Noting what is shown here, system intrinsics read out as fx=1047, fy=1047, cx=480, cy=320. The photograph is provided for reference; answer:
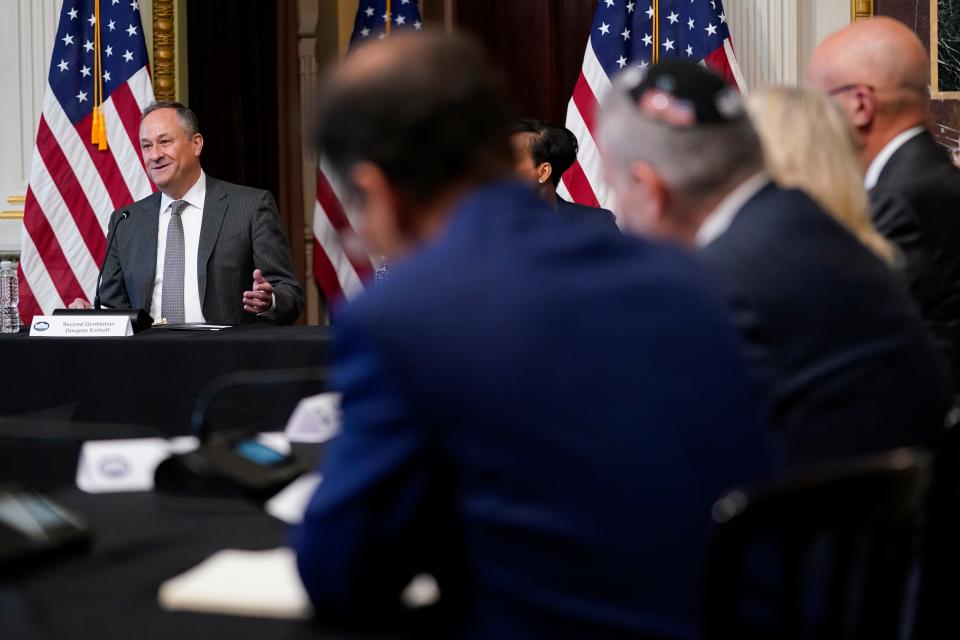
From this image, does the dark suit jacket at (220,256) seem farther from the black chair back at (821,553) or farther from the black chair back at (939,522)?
the black chair back at (821,553)

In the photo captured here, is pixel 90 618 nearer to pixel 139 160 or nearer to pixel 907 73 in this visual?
pixel 907 73

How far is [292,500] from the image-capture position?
1474mm

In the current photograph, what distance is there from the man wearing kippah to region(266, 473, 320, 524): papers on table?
1.96 ft

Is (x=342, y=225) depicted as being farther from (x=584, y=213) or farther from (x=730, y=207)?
(x=730, y=207)

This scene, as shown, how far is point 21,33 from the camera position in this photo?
5.58m

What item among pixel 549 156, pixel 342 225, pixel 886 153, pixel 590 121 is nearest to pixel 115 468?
pixel 886 153

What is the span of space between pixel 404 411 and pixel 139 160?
15.1 ft

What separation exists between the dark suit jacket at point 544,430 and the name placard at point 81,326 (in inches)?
101

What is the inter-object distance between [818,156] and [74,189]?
4.23 metres

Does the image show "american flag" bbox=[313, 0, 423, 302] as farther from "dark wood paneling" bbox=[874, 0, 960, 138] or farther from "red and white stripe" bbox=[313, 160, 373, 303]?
"dark wood paneling" bbox=[874, 0, 960, 138]

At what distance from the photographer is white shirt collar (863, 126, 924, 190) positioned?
2.51 meters

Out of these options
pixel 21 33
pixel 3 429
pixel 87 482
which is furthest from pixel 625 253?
pixel 21 33

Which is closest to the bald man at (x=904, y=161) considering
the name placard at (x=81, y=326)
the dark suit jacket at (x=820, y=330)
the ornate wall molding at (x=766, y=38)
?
the dark suit jacket at (x=820, y=330)

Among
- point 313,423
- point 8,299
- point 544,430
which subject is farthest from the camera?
point 8,299
